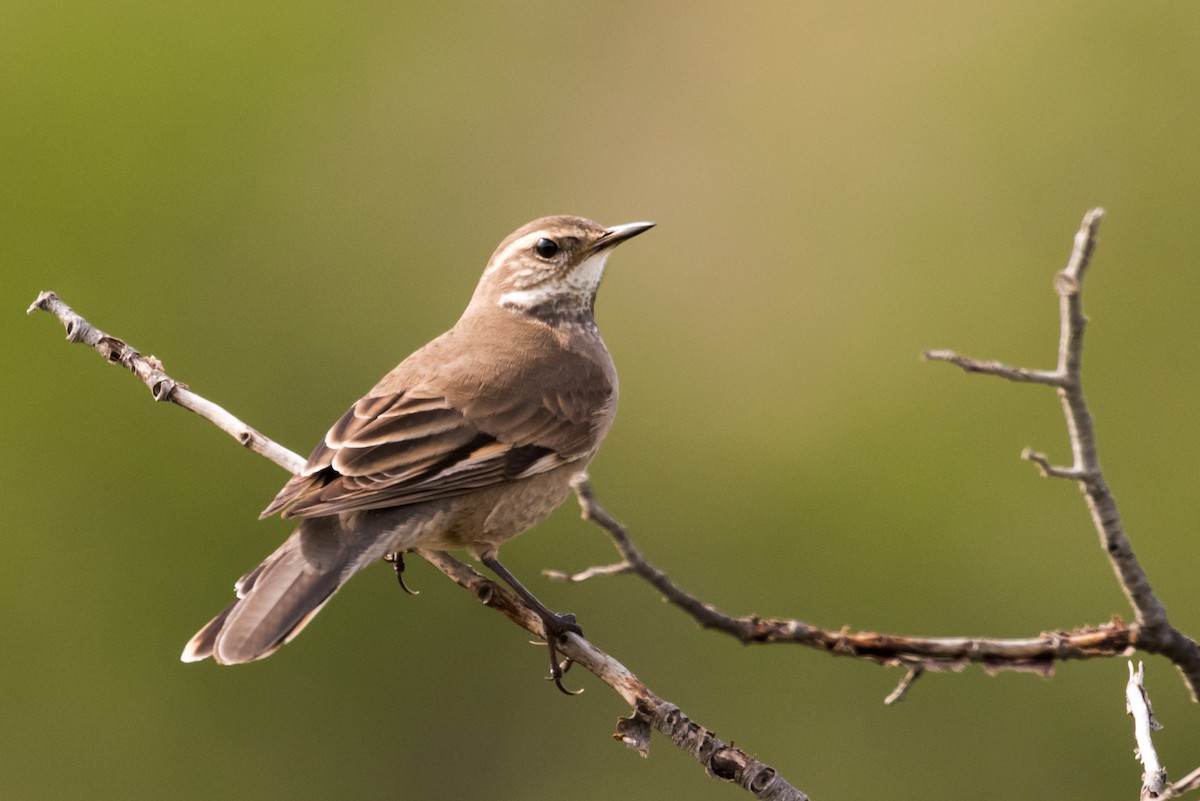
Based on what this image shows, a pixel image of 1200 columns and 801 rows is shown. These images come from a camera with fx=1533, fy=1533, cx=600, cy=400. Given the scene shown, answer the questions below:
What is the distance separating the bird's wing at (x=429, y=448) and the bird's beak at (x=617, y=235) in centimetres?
94

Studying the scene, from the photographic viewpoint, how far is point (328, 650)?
34.9 ft

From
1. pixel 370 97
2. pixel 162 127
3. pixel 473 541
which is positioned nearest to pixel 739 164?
pixel 370 97

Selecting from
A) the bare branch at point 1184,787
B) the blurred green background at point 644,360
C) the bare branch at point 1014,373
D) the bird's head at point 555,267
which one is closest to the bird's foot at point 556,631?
the bird's head at point 555,267

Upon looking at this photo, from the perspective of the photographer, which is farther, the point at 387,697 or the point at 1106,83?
the point at 1106,83

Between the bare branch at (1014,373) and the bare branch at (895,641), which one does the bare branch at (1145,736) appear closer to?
the bare branch at (895,641)

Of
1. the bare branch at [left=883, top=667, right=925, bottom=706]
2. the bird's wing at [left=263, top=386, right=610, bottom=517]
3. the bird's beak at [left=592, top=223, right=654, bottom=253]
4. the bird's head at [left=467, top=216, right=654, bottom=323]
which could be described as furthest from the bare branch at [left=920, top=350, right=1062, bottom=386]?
the bird's head at [left=467, top=216, right=654, bottom=323]

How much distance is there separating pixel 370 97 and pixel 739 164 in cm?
411

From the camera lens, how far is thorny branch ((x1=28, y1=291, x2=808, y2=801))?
4027mm

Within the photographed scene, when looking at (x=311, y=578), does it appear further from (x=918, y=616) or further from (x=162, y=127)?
(x=162, y=127)

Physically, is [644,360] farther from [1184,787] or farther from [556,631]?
[1184,787]

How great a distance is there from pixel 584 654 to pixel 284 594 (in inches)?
43.6

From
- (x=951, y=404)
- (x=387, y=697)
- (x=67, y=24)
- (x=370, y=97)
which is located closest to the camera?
(x=387, y=697)

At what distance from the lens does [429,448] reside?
586 centimetres

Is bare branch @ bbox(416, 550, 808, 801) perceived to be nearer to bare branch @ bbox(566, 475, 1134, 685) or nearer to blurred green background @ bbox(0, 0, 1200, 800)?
bare branch @ bbox(566, 475, 1134, 685)
